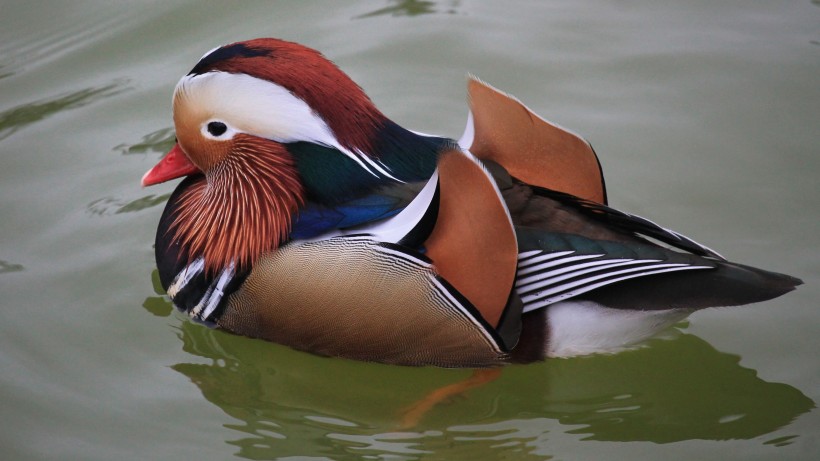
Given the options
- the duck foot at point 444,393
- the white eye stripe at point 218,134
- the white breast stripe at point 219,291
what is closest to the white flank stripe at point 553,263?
the duck foot at point 444,393

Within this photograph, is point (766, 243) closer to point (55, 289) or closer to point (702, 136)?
point (702, 136)

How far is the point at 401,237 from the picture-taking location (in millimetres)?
3641

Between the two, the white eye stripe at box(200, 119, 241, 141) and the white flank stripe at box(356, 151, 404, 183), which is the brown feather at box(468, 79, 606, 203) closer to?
the white flank stripe at box(356, 151, 404, 183)

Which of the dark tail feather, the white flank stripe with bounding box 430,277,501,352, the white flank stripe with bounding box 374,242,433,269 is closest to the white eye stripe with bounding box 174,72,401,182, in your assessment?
the white flank stripe with bounding box 374,242,433,269

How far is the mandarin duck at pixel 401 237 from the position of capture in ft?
11.8

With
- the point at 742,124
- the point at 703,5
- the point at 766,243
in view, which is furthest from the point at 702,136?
the point at 703,5

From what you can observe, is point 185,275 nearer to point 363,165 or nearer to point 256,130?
point 256,130

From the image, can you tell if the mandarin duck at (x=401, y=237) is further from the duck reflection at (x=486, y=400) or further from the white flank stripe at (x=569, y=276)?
A: the duck reflection at (x=486, y=400)

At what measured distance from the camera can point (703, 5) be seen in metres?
6.28

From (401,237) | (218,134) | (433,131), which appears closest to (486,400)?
(401,237)

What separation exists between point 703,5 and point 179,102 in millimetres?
3624

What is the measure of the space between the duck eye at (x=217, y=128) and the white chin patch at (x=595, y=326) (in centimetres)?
144

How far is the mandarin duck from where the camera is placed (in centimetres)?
360

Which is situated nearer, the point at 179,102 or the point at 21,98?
the point at 179,102
